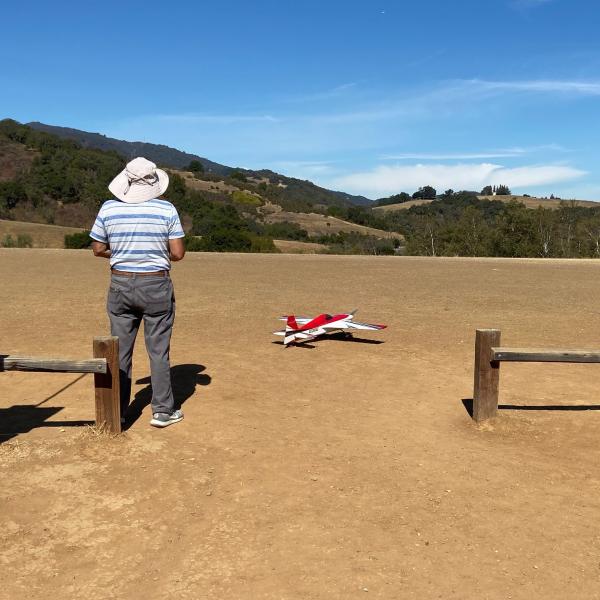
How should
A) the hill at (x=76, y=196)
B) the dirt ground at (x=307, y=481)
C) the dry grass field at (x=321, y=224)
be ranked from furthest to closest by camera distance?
the dry grass field at (x=321, y=224) → the hill at (x=76, y=196) → the dirt ground at (x=307, y=481)

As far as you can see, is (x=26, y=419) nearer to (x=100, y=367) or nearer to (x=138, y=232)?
(x=100, y=367)

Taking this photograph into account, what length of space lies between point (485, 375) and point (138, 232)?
3126 mm

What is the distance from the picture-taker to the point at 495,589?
2.93 m

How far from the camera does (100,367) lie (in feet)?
14.9

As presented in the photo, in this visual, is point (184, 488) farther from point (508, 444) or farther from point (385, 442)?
point (508, 444)

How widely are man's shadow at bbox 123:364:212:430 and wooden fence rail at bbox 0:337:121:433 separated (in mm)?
386

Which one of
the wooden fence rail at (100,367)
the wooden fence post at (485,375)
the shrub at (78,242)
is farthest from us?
the shrub at (78,242)

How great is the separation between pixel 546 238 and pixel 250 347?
5033 centimetres

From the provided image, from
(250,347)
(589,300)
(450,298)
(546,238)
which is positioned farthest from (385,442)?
(546,238)

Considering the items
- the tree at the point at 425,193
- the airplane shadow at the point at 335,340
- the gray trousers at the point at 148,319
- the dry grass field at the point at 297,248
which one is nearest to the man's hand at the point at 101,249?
the gray trousers at the point at 148,319

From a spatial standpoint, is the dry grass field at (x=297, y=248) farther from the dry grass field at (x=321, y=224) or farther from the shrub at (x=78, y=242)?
the dry grass field at (x=321, y=224)

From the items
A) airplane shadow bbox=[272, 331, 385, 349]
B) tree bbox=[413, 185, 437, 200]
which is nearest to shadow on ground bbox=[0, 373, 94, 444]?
airplane shadow bbox=[272, 331, 385, 349]

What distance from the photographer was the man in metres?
4.58

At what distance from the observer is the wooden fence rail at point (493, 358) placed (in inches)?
199
